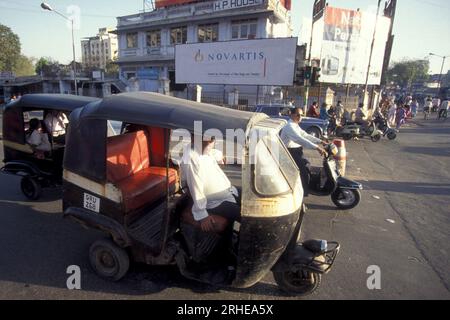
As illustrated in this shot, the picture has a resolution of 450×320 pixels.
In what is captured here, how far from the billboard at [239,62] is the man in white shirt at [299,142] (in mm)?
14186

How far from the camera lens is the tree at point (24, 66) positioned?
56062mm

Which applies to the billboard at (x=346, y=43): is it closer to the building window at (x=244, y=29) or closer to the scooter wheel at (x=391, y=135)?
the building window at (x=244, y=29)

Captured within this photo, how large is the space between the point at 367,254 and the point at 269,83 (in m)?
16.7

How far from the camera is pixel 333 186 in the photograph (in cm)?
534

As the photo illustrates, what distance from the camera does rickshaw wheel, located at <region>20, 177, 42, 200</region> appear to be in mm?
5484

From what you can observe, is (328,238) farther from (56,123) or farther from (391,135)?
(391,135)

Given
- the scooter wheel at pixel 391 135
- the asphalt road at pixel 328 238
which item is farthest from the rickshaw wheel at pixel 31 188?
the scooter wheel at pixel 391 135

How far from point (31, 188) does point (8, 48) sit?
6173 centimetres

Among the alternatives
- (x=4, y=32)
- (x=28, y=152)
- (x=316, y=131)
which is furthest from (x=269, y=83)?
(x=4, y=32)

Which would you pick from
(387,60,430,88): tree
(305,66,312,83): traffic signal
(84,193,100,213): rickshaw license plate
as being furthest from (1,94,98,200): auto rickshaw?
(387,60,430,88): tree

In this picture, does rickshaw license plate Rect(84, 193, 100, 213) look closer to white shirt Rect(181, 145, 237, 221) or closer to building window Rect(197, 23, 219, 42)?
white shirt Rect(181, 145, 237, 221)

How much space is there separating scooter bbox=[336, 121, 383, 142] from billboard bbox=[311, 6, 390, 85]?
12.6 meters
